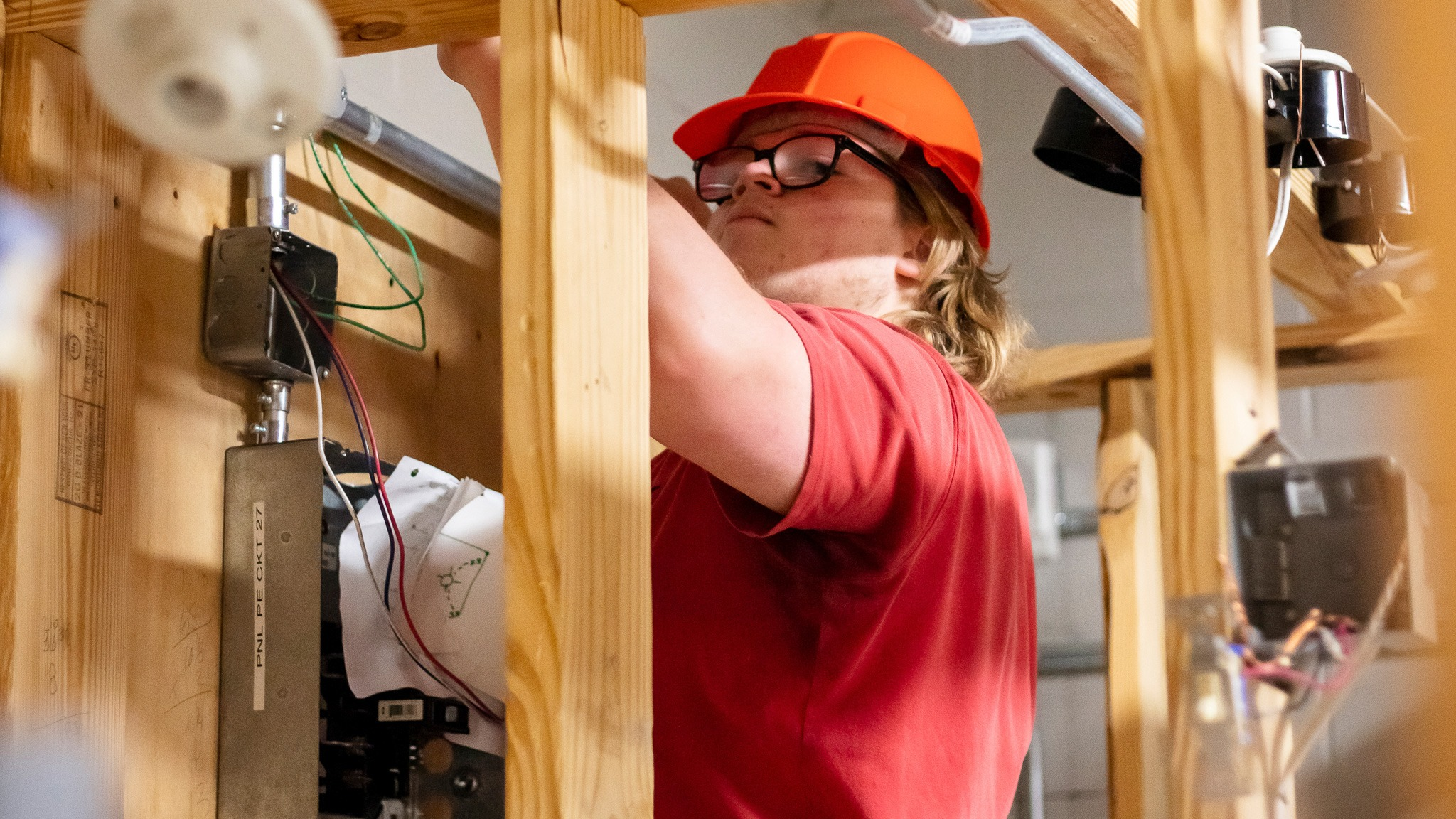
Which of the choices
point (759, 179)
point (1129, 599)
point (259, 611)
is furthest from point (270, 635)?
point (1129, 599)

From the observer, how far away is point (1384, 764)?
2.62 meters

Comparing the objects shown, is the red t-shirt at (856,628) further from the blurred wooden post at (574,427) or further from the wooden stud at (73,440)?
the wooden stud at (73,440)

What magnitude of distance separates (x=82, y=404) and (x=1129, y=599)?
1582mm

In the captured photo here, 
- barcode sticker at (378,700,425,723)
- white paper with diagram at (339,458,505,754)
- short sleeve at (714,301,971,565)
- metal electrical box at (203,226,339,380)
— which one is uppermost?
metal electrical box at (203,226,339,380)

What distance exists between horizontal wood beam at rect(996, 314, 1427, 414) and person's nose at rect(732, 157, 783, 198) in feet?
2.33

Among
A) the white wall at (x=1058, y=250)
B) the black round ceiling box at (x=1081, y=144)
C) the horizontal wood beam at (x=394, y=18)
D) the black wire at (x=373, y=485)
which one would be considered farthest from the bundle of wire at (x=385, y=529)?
the white wall at (x=1058, y=250)

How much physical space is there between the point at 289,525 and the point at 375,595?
10 centimetres

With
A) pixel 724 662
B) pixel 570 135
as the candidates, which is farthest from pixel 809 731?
pixel 570 135

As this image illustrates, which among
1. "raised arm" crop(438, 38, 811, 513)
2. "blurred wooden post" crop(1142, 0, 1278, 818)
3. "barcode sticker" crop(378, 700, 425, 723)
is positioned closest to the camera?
"blurred wooden post" crop(1142, 0, 1278, 818)

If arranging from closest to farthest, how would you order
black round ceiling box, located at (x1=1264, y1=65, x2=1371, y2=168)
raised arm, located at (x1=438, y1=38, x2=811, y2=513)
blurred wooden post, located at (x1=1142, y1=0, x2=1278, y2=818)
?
1. blurred wooden post, located at (x1=1142, y1=0, x2=1278, y2=818)
2. raised arm, located at (x1=438, y1=38, x2=811, y2=513)
3. black round ceiling box, located at (x1=1264, y1=65, x2=1371, y2=168)

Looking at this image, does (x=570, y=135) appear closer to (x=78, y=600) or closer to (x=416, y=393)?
(x=78, y=600)

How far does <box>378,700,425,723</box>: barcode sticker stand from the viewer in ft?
4.50

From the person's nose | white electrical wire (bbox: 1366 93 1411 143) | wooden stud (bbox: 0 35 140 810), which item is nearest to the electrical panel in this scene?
wooden stud (bbox: 0 35 140 810)

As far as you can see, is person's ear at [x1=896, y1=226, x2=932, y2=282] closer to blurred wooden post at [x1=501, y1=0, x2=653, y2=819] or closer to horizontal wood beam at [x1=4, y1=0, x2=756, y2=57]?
horizontal wood beam at [x1=4, y1=0, x2=756, y2=57]
